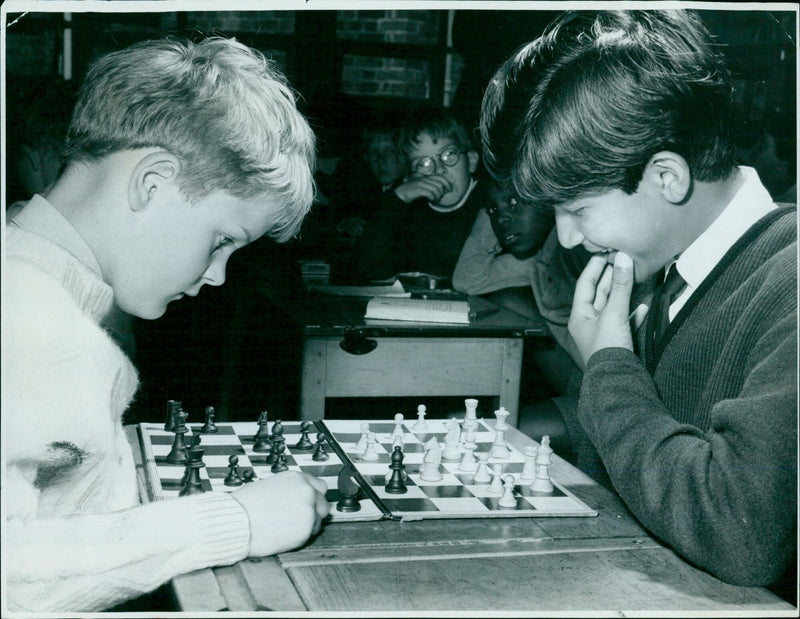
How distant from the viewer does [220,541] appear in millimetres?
1019

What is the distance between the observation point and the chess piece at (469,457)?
1463 millimetres

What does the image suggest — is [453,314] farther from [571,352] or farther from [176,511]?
[176,511]

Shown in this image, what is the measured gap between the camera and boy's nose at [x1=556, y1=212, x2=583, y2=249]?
144 centimetres

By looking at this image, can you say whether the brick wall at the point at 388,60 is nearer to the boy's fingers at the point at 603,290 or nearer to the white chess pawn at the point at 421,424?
the white chess pawn at the point at 421,424

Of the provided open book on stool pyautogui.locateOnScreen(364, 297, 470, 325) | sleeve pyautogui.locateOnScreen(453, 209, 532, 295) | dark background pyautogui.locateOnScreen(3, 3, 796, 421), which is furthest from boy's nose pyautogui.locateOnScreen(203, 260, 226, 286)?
sleeve pyautogui.locateOnScreen(453, 209, 532, 295)

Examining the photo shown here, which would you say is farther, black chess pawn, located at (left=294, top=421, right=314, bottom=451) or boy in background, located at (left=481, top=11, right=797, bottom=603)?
black chess pawn, located at (left=294, top=421, right=314, bottom=451)

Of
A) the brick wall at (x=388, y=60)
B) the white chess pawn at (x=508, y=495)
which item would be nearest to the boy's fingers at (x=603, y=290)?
the white chess pawn at (x=508, y=495)

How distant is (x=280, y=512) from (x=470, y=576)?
0.25 metres

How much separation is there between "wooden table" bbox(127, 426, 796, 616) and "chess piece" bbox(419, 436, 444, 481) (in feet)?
0.62

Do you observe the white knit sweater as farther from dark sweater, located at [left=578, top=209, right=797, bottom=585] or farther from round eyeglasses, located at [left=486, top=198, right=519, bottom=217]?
round eyeglasses, located at [left=486, top=198, right=519, bottom=217]

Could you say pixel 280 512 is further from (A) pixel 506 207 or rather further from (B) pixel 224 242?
(A) pixel 506 207

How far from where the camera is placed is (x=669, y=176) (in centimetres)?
133

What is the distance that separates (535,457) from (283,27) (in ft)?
18.4

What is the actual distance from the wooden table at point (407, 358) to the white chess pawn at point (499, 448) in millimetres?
1049
